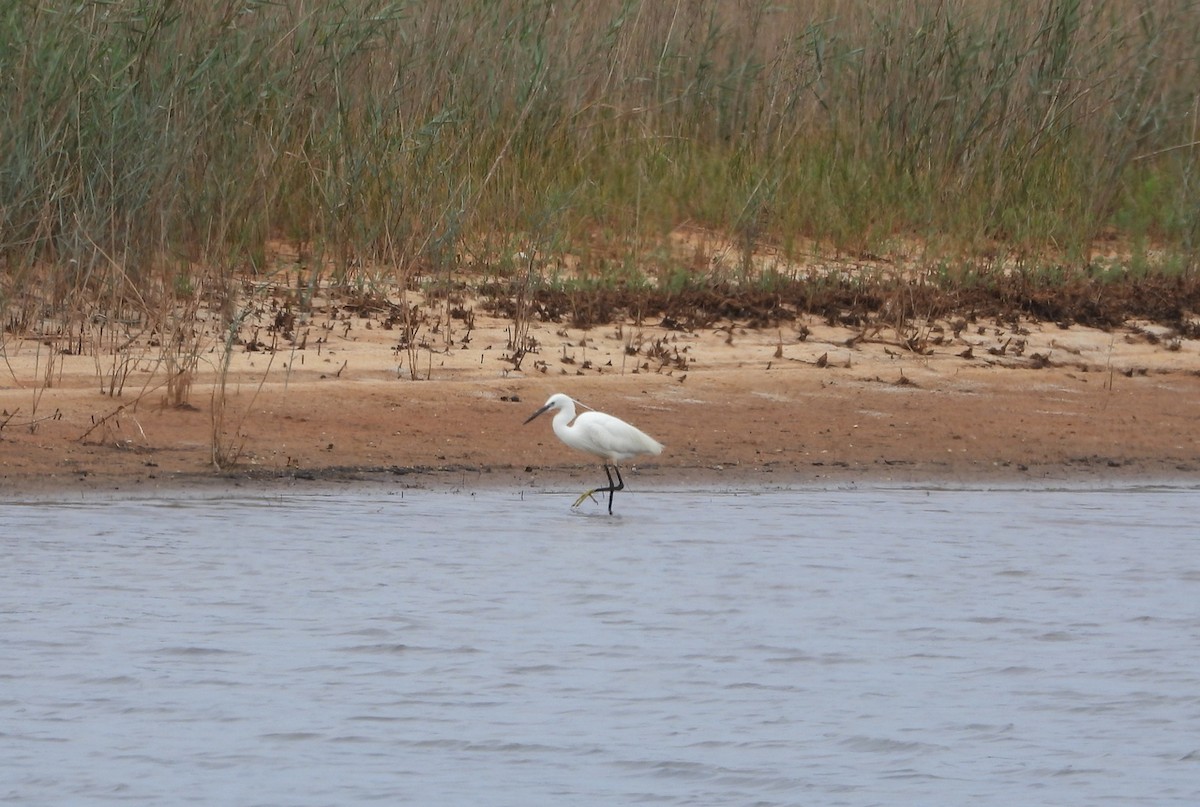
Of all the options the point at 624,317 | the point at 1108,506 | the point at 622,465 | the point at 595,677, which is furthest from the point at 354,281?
the point at 595,677

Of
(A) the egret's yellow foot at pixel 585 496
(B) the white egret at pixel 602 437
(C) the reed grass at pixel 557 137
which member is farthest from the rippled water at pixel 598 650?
(C) the reed grass at pixel 557 137

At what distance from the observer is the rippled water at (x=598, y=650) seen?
503 cm

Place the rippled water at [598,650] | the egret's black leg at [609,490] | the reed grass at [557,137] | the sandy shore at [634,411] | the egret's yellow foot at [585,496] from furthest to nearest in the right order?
1. the reed grass at [557,137]
2. the sandy shore at [634,411]
3. the egret's black leg at [609,490]
4. the egret's yellow foot at [585,496]
5. the rippled water at [598,650]

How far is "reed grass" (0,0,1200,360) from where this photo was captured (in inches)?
374

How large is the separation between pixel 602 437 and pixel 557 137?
399cm

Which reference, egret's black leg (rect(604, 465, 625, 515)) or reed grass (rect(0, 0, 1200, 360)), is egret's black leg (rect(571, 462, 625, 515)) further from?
reed grass (rect(0, 0, 1200, 360))

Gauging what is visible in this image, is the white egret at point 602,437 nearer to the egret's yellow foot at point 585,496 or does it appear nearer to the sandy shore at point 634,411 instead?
the egret's yellow foot at point 585,496

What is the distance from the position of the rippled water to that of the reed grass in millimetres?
1902

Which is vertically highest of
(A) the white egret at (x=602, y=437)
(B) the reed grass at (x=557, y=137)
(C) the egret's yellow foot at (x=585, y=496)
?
(B) the reed grass at (x=557, y=137)

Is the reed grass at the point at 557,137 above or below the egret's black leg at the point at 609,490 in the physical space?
above

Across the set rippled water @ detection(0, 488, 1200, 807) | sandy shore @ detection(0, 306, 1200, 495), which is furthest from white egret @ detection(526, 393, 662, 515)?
sandy shore @ detection(0, 306, 1200, 495)

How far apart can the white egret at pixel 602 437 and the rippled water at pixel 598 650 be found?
238 millimetres

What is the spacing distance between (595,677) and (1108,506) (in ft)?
11.2

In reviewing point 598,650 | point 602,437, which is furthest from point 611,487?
point 598,650
